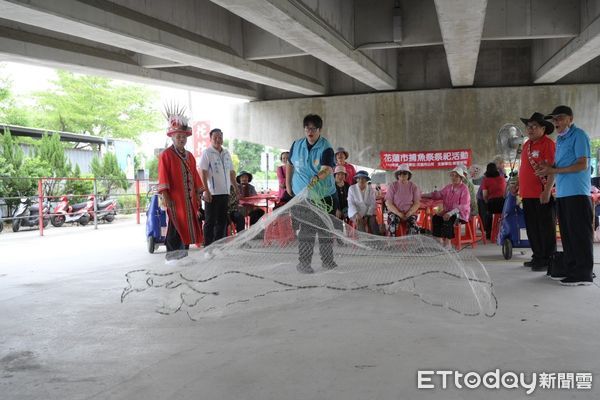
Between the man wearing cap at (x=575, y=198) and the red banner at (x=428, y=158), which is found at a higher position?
the red banner at (x=428, y=158)

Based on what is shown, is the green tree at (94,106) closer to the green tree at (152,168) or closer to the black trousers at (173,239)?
the green tree at (152,168)

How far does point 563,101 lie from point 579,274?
9.96 meters

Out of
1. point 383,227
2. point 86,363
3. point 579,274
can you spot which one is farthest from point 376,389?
point 383,227

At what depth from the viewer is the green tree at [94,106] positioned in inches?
1085

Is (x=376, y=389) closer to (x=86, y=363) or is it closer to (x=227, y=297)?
(x=86, y=363)

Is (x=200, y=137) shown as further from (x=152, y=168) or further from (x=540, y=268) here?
(x=540, y=268)

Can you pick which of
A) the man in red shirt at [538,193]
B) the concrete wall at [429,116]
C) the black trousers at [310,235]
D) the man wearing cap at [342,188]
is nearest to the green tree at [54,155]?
the concrete wall at [429,116]

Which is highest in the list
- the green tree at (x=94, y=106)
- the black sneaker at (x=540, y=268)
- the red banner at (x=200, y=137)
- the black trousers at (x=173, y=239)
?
the green tree at (x=94, y=106)

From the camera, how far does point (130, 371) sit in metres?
3.03

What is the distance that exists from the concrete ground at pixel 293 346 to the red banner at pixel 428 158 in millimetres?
9229

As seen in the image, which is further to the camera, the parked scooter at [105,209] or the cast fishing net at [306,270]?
the parked scooter at [105,209]

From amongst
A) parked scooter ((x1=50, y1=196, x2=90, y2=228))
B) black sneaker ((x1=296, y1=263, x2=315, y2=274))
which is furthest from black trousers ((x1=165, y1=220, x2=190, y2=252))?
parked scooter ((x1=50, y1=196, x2=90, y2=228))

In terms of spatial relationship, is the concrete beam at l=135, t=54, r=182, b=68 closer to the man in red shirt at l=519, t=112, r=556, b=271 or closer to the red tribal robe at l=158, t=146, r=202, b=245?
the red tribal robe at l=158, t=146, r=202, b=245

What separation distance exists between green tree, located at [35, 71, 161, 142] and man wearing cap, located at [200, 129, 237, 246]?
22.7 m
